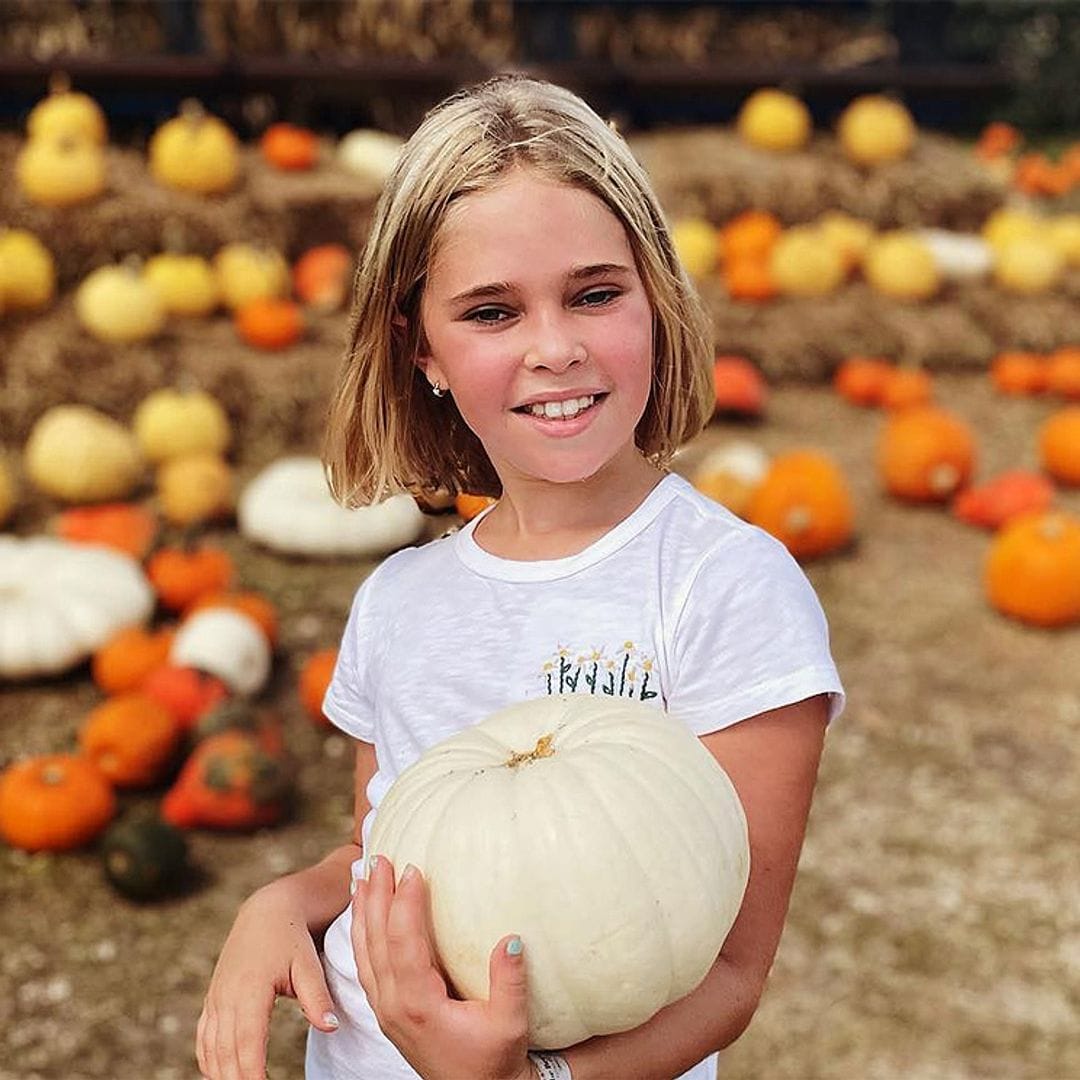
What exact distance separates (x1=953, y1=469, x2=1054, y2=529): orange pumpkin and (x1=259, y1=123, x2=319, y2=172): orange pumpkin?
16.8ft

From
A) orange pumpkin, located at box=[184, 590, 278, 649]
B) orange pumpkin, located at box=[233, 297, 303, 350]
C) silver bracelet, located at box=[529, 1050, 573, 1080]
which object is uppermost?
silver bracelet, located at box=[529, 1050, 573, 1080]

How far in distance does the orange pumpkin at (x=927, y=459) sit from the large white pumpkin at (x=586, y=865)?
5.69m

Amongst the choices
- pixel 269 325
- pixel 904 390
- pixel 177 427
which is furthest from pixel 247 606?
pixel 904 390

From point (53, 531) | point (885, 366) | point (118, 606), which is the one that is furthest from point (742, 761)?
point (885, 366)

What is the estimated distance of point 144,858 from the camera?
14.0ft

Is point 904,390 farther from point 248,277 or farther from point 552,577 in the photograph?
point 552,577

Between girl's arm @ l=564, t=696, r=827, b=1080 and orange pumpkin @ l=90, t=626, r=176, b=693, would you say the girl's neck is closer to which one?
girl's arm @ l=564, t=696, r=827, b=1080

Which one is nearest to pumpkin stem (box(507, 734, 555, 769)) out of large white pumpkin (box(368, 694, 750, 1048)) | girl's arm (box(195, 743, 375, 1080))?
large white pumpkin (box(368, 694, 750, 1048))

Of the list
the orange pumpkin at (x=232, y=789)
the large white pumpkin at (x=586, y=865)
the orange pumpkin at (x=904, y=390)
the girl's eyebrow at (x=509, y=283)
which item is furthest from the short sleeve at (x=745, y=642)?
the orange pumpkin at (x=904, y=390)

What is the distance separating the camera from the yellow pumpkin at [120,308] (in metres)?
7.95

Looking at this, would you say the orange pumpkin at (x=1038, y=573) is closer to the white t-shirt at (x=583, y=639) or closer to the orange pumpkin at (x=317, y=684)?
the orange pumpkin at (x=317, y=684)

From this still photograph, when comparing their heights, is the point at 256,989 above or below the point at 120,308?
above

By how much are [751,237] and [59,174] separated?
445cm

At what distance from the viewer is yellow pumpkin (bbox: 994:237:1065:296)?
966 cm
